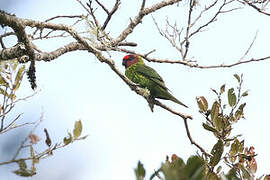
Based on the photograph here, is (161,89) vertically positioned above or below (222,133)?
above

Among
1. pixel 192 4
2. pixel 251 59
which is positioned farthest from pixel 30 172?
pixel 192 4

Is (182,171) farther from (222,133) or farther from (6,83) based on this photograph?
(6,83)

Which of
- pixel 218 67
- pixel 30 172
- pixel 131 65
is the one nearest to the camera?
pixel 30 172

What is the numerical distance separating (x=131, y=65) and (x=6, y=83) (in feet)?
8.23

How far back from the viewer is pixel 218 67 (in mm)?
3486

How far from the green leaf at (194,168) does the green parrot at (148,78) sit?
11.1 ft

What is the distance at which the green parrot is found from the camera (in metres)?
4.64

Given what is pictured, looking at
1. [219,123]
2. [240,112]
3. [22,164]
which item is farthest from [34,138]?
[240,112]

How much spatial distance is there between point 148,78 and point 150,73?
9cm

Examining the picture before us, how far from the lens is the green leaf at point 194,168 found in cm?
103

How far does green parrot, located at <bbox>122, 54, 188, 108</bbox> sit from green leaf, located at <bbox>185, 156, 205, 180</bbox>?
11.1ft

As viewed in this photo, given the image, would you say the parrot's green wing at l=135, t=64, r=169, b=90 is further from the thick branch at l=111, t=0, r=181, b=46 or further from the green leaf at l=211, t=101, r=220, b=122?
the green leaf at l=211, t=101, r=220, b=122

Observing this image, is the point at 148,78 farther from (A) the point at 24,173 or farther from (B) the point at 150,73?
(A) the point at 24,173

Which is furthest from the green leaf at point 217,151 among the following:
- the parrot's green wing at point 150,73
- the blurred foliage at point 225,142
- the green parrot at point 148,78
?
the parrot's green wing at point 150,73
